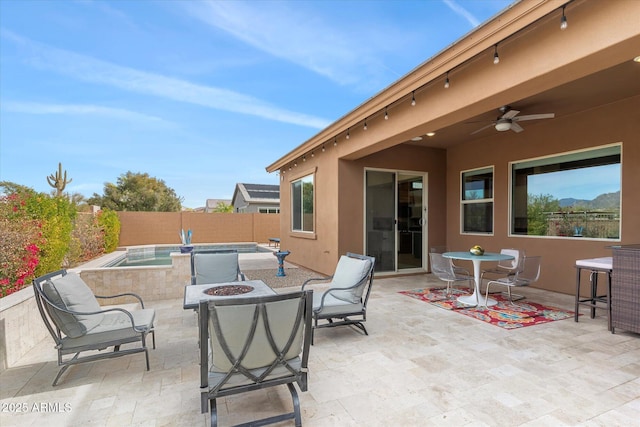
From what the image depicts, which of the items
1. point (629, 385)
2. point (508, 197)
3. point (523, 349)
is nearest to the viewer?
point (629, 385)

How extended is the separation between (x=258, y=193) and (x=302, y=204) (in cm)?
1430

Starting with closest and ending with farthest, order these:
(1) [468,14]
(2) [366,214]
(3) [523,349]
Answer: (3) [523,349], (2) [366,214], (1) [468,14]

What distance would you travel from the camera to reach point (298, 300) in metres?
1.87

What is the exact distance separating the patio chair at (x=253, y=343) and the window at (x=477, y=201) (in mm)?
6029

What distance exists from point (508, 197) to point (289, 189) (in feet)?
18.7

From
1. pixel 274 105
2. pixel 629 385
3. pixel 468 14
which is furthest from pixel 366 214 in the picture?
pixel 274 105

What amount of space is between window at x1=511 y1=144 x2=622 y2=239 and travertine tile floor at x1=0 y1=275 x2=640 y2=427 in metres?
2.27

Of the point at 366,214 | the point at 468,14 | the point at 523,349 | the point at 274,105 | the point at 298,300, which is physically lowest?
the point at 523,349

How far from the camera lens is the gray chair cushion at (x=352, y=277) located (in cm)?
352

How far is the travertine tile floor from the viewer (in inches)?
78.6

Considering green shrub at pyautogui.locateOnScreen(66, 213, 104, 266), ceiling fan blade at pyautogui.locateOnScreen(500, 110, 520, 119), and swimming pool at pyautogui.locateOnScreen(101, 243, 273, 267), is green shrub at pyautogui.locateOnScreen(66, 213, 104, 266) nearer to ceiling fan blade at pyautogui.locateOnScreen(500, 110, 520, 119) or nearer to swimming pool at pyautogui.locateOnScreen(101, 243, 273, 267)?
swimming pool at pyautogui.locateOnScreen(101, 243, 273, 267)

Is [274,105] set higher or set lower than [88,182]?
higher

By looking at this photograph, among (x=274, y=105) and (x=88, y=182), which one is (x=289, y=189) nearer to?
(x=274, y=105)

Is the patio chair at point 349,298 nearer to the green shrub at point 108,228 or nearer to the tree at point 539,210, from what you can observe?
the tree at point 539,210
